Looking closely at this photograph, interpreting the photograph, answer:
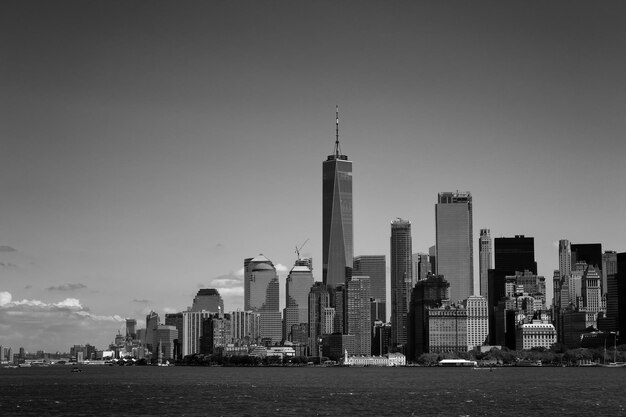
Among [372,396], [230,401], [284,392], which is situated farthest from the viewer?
[284,392]

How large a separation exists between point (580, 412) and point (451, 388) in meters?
61.2

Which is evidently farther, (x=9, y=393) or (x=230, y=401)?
(x=9, y=393)

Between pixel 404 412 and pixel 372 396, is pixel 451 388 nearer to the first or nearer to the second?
pixel 372 396

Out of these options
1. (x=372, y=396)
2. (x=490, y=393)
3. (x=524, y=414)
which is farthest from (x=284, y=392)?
(x=524, y=414)

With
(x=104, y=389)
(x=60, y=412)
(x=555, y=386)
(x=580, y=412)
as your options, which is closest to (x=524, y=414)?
(x=580, y=412)

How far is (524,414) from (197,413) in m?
37.2

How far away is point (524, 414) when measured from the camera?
126 meters

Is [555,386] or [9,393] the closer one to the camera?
[9,393]

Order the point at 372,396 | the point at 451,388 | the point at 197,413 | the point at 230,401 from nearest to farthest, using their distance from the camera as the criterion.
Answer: the point at 197,413, the point at 230,401, the point at 372,396, the point at 451,388

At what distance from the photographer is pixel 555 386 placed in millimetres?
195000

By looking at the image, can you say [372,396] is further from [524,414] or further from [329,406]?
[524,414]

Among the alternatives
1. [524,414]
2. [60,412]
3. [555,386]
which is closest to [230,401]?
[60,412]

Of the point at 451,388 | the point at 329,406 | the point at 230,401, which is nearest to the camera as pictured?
the point at 329,406

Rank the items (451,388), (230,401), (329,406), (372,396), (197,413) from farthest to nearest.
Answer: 1. (451,388)
2. (372,396)
3. (230,401)
4. (329,406)
5. (197,413)
